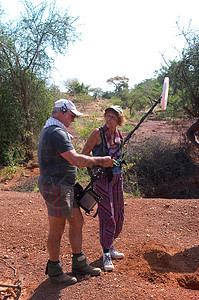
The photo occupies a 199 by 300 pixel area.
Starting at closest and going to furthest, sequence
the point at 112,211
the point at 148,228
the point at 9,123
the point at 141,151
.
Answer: the point at 112,211 → the point at 148,228 → the point at 141,151 → the point at 9,123

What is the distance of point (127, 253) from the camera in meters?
3.67

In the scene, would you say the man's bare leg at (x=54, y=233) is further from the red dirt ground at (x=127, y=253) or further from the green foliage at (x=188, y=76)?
the green foliage at (x=188, y=76)

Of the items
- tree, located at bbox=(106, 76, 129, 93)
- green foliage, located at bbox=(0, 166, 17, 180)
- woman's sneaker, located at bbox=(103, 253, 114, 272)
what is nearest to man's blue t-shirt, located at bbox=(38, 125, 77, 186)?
woman's sneaker, located at bbox=(103, 253, 114, 272)

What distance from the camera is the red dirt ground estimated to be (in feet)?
9.55

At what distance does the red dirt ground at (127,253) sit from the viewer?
115 inches

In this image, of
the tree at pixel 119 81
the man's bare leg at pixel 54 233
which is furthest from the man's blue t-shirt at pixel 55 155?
the tree at pixel 119 81

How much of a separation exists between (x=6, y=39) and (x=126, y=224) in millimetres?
6739

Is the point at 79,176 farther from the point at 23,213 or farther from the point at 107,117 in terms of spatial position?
the point at 107,117

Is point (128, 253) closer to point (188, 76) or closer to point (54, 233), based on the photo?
point (54, 233)

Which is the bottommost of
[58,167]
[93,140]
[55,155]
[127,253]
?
[127,253]

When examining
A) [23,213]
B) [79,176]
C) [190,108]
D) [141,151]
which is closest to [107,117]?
[23,213]

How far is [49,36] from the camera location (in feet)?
29.9

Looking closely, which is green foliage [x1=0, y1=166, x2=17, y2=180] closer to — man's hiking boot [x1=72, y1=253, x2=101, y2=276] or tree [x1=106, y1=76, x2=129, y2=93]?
man's hiking boot [x1=72, y1=253, x2=101, y2=276]

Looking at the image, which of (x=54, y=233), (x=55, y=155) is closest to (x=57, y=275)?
(x=54, y=233)
